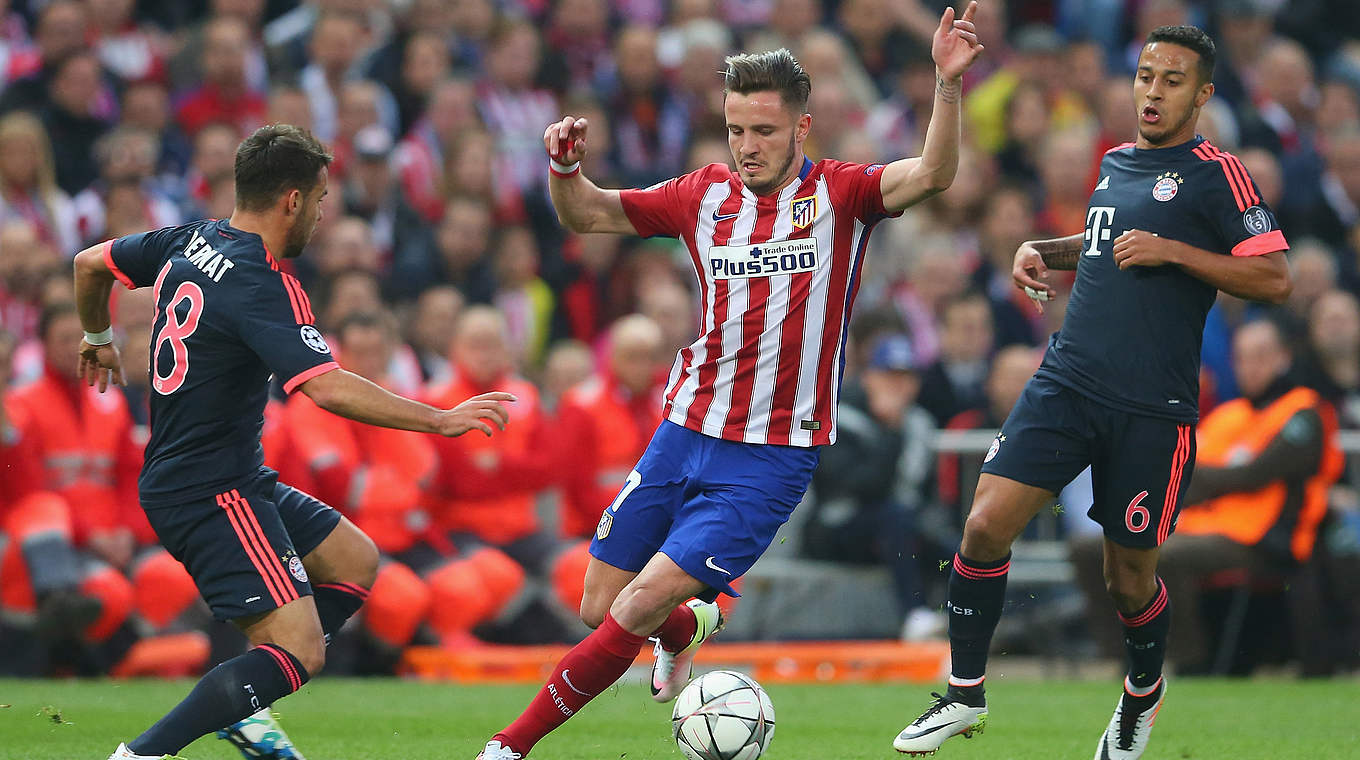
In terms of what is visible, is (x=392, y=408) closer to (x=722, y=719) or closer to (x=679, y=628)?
(x=722, y=719)

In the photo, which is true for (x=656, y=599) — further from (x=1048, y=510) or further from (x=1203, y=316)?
(x=1048, y=510)

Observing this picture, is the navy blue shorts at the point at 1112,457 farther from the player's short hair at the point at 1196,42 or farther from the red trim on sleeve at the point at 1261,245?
the player's short hair at the point at 1196,42

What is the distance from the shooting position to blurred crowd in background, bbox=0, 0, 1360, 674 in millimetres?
10088

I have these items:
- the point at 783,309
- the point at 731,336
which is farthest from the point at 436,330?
the point at 783,309

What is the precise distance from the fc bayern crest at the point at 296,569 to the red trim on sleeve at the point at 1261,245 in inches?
134

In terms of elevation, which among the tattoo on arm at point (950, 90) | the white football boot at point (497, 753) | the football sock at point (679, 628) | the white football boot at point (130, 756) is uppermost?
the tattoo on arm at point (950, 90)

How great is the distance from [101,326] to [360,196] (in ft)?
19.5

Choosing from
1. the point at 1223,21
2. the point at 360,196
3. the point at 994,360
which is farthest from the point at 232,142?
the point at 1223,21

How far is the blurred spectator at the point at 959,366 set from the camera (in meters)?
11.9

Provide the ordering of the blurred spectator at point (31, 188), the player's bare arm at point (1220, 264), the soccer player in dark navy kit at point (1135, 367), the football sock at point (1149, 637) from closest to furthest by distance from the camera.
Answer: the player's bare arm at point (1220, 264), the soccer player in dark navy kit at point (1135, 367), the football sock at point (1149, 637), the blurred spectator at point (31, 188)

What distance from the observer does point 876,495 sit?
35.8 ft

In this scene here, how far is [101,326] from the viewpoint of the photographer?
6414 millimetres

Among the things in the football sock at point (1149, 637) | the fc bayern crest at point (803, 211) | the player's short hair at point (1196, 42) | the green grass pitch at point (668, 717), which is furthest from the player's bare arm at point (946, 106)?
the green grass pitch at point (668, 717)

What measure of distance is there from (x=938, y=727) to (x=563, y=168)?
245 centimetres
